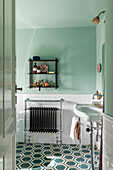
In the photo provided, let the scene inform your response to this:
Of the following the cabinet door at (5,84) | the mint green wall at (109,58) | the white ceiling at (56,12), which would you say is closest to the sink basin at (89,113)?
the mint green wall at (109,58)

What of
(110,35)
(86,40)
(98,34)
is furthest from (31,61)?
(110,35)

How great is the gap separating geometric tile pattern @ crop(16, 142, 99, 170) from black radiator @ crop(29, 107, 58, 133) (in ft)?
Answer: 1.28

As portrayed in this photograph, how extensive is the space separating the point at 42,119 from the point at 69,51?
1614mm

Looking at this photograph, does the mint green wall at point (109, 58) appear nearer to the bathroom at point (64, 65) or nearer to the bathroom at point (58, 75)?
the bathroom at point (58, 75)

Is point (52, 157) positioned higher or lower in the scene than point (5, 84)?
lower

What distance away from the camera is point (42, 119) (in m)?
3.71

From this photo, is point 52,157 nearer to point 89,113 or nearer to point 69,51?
point 89,113

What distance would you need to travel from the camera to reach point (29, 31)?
3.89 metres

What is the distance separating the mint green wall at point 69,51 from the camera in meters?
3.82

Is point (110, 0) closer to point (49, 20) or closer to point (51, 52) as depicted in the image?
point (49, 20)

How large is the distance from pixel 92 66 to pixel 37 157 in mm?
2188

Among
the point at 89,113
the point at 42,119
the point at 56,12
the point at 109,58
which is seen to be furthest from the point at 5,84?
the point at 42,119

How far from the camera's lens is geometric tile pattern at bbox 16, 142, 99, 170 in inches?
109

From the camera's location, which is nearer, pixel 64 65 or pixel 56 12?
pixel 56 12
